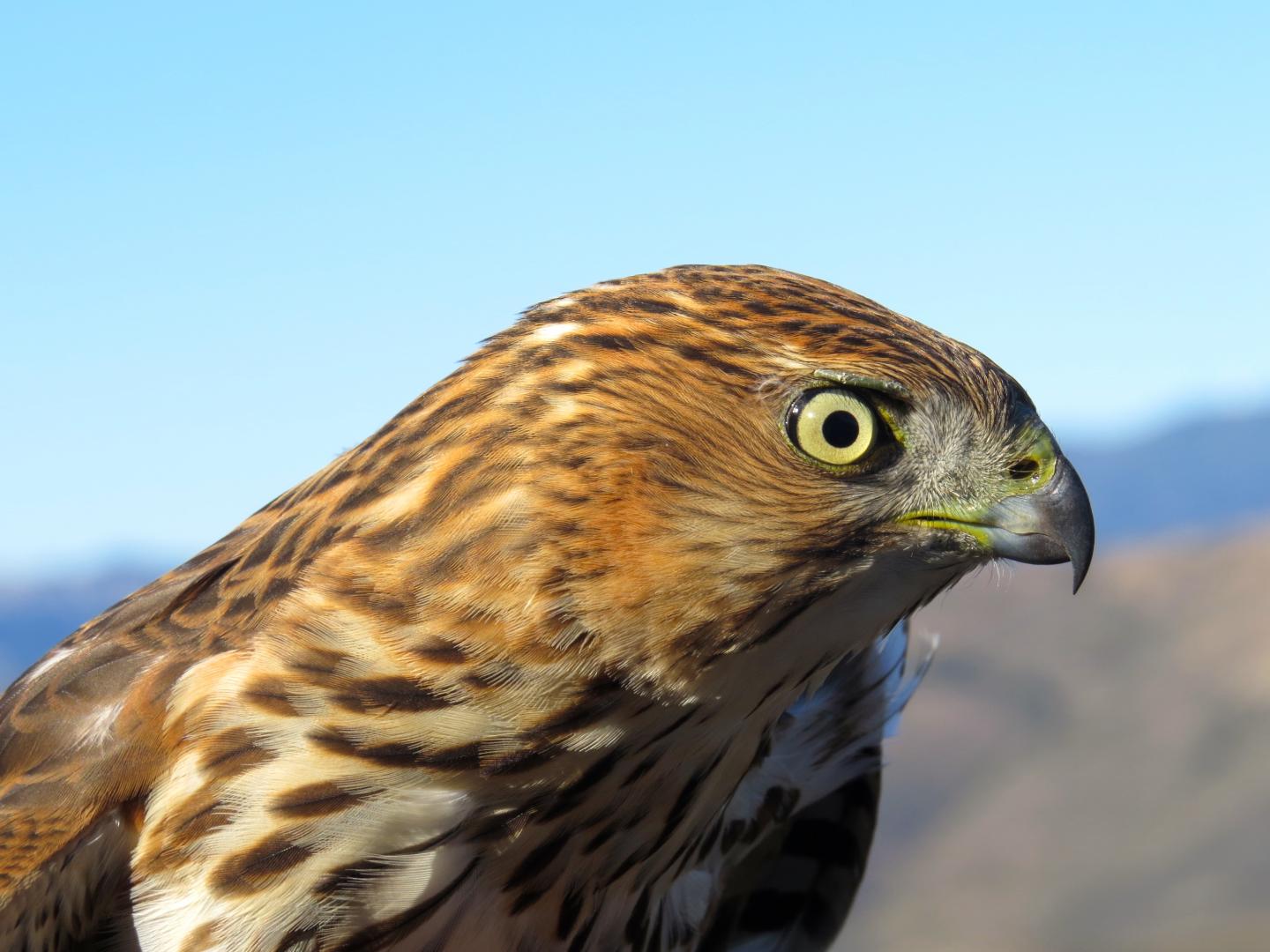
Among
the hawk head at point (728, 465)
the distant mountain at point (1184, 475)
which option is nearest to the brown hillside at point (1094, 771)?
the hawk head at point (728, 465)

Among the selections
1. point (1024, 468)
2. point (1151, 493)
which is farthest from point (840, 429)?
point (1151, 493)

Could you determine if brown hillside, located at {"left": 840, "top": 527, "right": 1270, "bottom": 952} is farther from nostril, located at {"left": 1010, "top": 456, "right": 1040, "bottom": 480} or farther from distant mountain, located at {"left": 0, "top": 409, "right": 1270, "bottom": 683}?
distant mountain, located at {"left": 0, "top": 409, "right": 1270, "bottom": 683}

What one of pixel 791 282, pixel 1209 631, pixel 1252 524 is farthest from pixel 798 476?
pixel 1252 524

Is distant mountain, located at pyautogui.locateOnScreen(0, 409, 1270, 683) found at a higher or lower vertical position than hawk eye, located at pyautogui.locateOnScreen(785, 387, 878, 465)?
lower

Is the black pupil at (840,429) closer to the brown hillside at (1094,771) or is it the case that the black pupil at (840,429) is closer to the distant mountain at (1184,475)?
the brown hillside at (1094,771)

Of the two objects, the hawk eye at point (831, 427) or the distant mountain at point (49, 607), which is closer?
the hawk eye at point (831, 427)

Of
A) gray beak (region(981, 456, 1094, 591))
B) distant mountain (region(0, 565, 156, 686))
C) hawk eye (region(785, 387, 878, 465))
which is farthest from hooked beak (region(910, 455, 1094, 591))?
distant mountain (region(0, 565, 156, 686))

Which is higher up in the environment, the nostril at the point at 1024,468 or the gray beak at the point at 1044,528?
the nostril at the point at 1024,468
